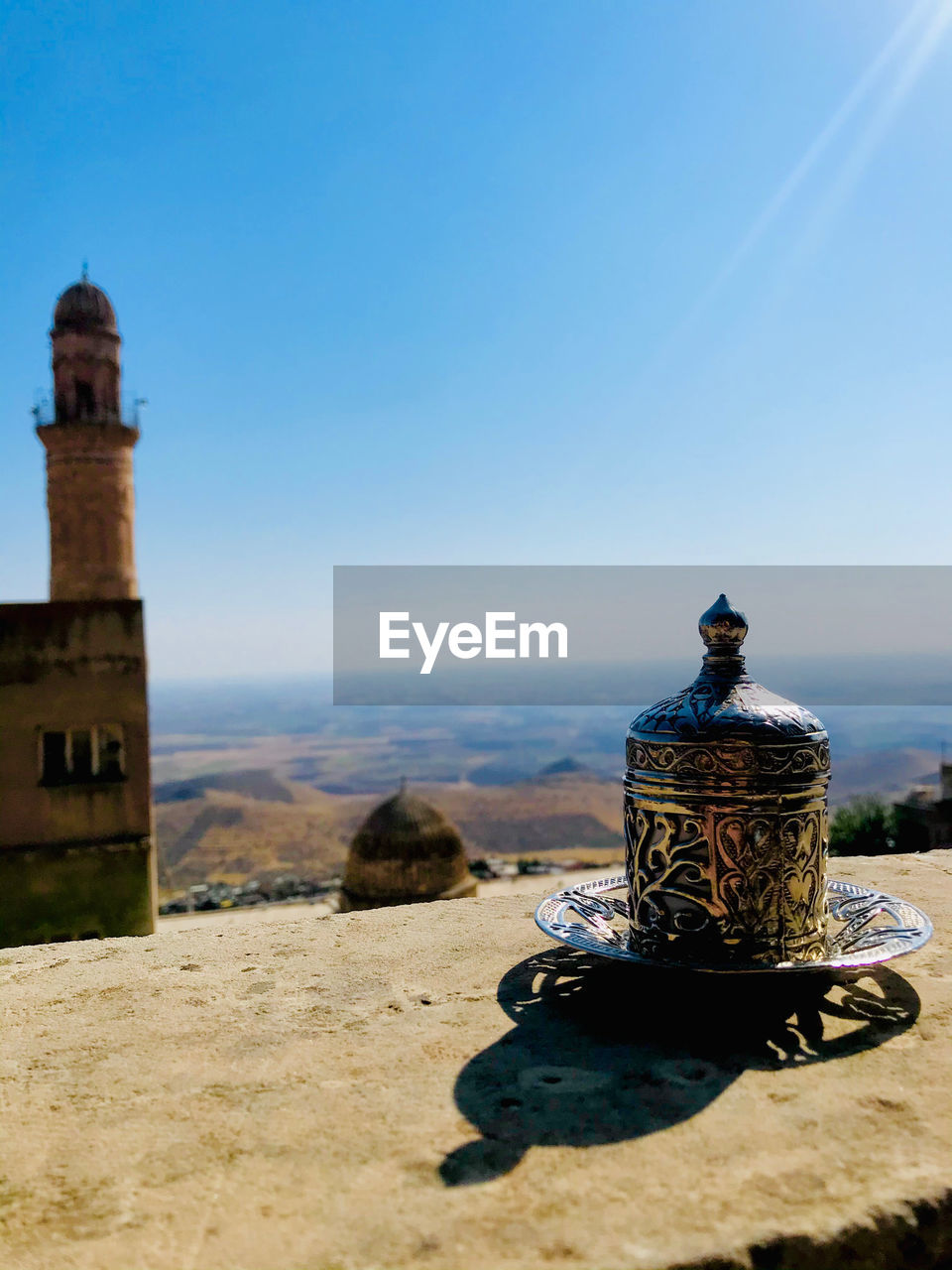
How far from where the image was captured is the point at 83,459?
18656mm

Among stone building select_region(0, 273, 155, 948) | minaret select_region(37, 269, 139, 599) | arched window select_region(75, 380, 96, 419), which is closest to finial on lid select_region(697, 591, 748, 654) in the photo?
stone building select_region(0, 273, 155, 948)

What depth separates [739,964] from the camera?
5.77ft

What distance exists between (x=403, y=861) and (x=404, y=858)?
5cm

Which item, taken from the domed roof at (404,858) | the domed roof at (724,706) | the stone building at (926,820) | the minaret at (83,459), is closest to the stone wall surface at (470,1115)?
the domed roof at (724,706)

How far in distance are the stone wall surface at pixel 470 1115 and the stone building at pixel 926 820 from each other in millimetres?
18459

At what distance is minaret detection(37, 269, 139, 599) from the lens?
1869cm

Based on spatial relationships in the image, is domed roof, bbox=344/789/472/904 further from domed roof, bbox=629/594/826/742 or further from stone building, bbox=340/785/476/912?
domed roof, bbox=629/594/826/742

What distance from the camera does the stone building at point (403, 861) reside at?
15438 millimetres

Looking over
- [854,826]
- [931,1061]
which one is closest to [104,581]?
[854,826]

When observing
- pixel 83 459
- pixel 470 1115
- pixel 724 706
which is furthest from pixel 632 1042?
pixel 83 459

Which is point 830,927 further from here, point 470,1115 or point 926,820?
point 926,820

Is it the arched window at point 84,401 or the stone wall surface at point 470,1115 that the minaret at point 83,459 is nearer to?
the arched window at point 84,401

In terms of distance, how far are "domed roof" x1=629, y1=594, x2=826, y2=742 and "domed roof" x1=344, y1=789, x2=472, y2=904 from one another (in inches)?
542

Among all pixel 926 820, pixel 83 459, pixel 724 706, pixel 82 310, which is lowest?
pixel 926 820
